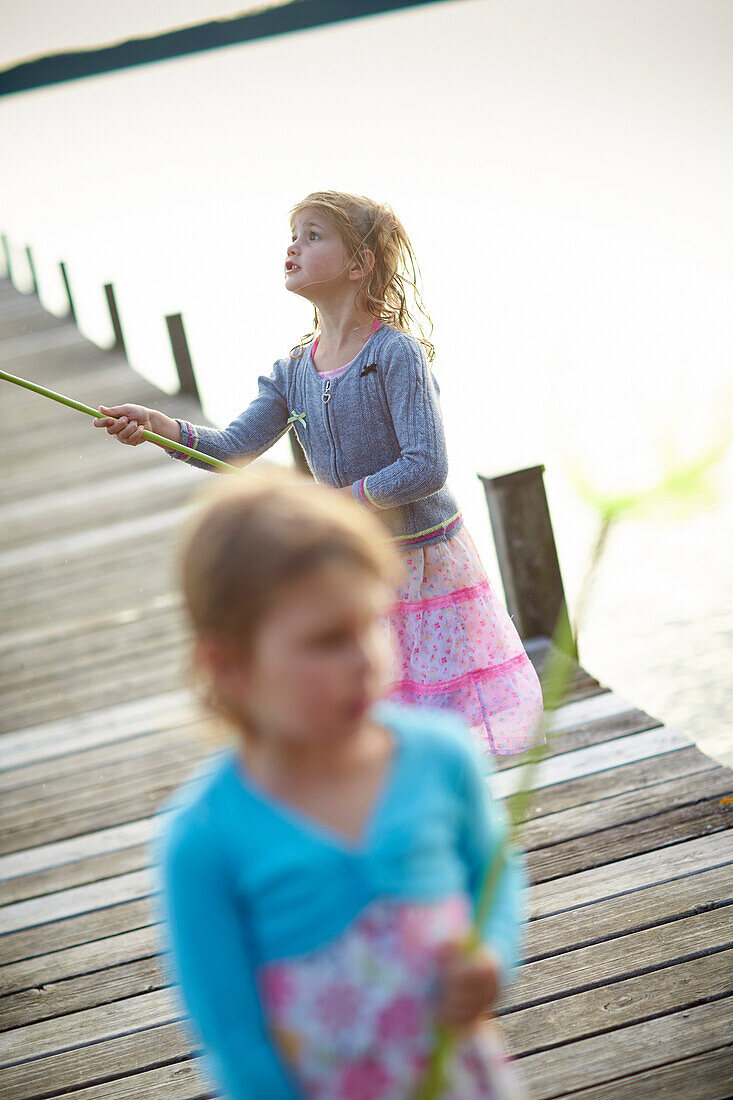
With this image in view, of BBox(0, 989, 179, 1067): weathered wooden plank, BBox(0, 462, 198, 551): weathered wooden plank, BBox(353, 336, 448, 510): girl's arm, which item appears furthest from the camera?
BBox(0, 462, 198, 551): weathered wooden plank

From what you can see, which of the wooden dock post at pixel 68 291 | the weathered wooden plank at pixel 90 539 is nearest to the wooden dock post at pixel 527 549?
the weathered wooden plank at pixel 90 539

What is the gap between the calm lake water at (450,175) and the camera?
4.91m

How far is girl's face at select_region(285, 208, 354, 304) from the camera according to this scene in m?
1.87

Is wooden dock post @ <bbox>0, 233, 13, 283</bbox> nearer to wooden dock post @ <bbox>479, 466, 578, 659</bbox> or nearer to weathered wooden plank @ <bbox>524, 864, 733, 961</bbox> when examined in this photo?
wooden dock post @ <bbox>479, 466, 578, 659</bbox>

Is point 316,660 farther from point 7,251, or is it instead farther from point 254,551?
point 7,251

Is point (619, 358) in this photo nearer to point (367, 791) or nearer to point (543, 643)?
point (367, 791)

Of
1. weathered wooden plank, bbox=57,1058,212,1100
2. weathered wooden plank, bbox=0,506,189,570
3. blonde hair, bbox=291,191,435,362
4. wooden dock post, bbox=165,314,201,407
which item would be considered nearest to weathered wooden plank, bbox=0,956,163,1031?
weathered wooden plank, bbox=57,1058,212,1100

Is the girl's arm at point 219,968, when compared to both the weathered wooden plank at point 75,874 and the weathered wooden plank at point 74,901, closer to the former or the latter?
the weathered wooden plank at point 74,901

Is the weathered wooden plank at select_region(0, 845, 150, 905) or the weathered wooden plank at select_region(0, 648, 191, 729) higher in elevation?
the weathered wooden plank at select_region(0, 845, 150, 905)

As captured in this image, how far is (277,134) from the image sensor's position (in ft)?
34.2

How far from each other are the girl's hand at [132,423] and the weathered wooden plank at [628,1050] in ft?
3.90

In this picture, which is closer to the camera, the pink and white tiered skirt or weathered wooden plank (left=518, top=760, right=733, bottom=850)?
the pink and white tiered skirt

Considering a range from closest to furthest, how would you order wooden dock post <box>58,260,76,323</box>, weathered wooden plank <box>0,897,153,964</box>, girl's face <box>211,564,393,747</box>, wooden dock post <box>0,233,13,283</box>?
girl's face <box>211,564,393,747</box> < weathered wooden plank <box>0,897,153,964</box> < wooden dock post <box>58,260,76,323</box> < wooden dock post <box>0,233,13,283</box>

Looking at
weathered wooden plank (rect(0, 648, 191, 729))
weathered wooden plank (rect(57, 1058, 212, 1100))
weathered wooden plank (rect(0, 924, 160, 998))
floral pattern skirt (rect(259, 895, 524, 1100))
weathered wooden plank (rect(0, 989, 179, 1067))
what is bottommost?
weathered wooden plank (rect(0, 648, 191, 729))
